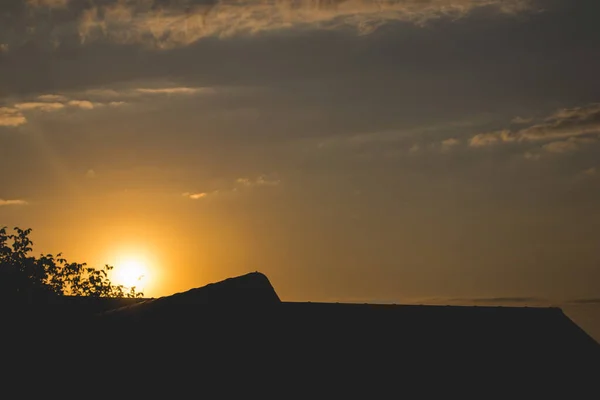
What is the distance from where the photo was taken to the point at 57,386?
1077 inches

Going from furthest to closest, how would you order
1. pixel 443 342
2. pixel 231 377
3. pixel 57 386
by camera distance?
pixel 443 342
pixel 231 377
pixel 57 386

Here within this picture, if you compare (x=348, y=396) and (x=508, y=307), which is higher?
(x=508, y=307)

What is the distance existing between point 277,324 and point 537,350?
14.0 metres

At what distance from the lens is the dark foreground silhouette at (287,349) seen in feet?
92.6

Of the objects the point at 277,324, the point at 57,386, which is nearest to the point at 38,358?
the point at 57,386

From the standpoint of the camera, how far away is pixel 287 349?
31.6m

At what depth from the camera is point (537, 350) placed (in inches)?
1592

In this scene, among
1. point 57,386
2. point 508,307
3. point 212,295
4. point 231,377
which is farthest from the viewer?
point 508,307

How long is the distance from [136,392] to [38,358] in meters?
3.15

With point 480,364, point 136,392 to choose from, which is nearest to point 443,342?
point 480,364

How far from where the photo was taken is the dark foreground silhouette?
92.6 feet

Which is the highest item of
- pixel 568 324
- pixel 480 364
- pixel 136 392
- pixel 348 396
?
pixel 568 324

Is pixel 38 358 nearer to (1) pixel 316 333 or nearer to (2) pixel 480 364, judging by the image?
(1) pixel 316 333

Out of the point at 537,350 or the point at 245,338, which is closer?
the point at 245,338
